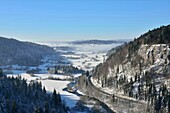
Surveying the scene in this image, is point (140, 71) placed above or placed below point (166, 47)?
below

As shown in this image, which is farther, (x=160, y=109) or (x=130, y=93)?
(x=130, y=93)

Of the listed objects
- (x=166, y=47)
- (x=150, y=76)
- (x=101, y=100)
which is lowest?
(x=101, y=100)

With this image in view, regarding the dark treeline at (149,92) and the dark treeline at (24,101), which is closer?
the dark treeline at (24,101)

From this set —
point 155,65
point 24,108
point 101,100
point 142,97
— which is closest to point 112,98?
point 101,100

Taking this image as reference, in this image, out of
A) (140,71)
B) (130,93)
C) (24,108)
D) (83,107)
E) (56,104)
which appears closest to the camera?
(24,108)

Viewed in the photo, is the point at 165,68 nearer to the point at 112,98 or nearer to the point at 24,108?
the point at 112,98

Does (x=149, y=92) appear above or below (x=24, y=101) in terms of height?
above

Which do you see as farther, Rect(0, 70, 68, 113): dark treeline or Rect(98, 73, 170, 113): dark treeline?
Rect(98, 73, 170, 113): dark treeline

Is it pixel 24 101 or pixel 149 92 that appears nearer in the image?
pixel 24 101
